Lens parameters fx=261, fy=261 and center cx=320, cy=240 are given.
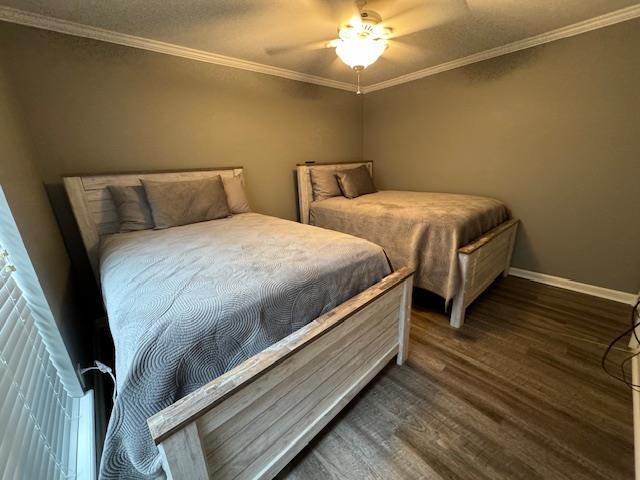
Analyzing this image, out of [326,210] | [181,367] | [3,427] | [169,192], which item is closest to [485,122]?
[326,210]

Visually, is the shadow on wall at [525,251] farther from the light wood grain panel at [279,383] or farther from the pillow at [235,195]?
the pillow at [235,195]

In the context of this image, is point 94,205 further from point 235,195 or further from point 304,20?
point 304,20

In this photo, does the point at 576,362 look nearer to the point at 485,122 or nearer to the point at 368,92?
the point at 485,122

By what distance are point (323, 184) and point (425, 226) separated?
4.52ft

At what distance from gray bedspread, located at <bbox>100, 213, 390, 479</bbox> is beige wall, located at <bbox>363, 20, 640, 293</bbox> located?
2.04 metres

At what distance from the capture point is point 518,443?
1.15 m

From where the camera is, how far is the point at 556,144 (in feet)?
7.40

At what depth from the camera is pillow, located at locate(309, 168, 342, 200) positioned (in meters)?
3.01

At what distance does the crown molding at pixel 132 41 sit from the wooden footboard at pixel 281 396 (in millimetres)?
2462

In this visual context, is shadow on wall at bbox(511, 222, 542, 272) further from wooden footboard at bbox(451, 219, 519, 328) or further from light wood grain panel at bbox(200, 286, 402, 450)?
light wood grain panel at bbox(200, 286, 402, 450)

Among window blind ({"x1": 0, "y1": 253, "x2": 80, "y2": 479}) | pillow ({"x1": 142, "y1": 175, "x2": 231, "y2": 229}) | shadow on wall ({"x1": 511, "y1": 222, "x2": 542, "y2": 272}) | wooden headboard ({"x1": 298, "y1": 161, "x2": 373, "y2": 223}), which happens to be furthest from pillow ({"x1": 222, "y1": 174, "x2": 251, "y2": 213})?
shadow on wall ({"x1": 511, "y1": 222, "x2": 542, "y2": 272})

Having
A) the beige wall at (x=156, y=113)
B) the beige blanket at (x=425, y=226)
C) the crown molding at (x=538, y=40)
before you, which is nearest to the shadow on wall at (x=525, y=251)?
the beige blanket at (x=425, y=226)

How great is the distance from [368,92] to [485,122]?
1.60 meters

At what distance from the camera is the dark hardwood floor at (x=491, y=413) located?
1080 millimetres
